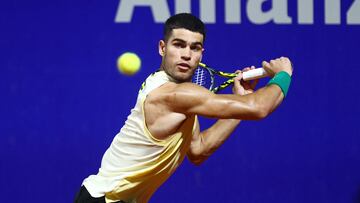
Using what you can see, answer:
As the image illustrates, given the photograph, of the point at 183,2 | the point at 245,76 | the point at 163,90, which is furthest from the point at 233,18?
the point at 163,90

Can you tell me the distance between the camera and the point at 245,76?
3721 millimetres

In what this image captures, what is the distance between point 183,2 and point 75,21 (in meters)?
0.66

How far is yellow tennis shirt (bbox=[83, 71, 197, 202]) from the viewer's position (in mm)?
3408

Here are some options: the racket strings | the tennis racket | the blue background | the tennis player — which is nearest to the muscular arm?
the tennis player

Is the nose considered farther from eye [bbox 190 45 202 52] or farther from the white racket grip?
the white racket grip

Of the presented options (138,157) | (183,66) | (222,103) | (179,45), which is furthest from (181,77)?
(138,157)

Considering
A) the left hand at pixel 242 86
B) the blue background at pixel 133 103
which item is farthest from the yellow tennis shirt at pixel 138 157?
the blue background at pixel 133 103

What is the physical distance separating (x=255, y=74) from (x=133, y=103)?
4.38 feet

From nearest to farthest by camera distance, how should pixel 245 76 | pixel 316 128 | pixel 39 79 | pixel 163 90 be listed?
pixel 163 90 < pixel 245 76 < pixel 39 79 < pixel 316 128

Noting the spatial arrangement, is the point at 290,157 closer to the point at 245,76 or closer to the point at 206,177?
the point at 206,177

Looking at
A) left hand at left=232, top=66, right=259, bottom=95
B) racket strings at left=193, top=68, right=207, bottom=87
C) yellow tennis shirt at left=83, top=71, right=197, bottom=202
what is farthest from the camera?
racket strings at left=193, top=68, right=207, bottom=87

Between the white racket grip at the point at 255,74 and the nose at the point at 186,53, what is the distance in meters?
0.36

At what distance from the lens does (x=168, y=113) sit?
3361 millimetres

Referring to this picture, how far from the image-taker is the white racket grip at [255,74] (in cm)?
360
